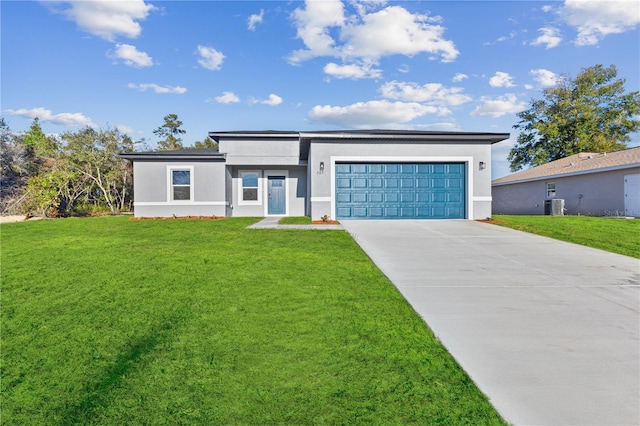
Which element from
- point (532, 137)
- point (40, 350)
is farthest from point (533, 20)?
point (532, 137)

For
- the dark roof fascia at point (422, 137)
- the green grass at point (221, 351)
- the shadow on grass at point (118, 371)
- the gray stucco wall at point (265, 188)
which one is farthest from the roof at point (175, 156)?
the shadow on grass at point (118, 371)

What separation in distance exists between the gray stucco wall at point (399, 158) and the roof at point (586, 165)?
9187mm

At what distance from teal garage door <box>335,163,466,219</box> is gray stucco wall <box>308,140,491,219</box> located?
29 centimetres

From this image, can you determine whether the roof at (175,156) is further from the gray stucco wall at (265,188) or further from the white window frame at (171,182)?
the gray stucco wall at (265,188)

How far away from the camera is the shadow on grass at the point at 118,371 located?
211 cm

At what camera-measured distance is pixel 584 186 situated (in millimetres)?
19859

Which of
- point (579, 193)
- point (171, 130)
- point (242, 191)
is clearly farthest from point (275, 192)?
point (171, 130)

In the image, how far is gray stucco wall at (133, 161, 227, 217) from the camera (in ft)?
53.6

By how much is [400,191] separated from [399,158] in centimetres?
139

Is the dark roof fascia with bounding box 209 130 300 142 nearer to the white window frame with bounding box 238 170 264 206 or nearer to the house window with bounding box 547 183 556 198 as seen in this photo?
the white window frame with bounding box 238 170 264 206

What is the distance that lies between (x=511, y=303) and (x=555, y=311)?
0.46m

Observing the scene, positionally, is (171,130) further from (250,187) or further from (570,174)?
(570,174)

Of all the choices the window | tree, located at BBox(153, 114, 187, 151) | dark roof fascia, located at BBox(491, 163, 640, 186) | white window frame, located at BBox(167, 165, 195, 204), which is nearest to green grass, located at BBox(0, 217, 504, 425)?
white window frame, located at BBox(167, 165, 195, 204)

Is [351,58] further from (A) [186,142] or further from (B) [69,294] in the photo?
(A) [186,142]
